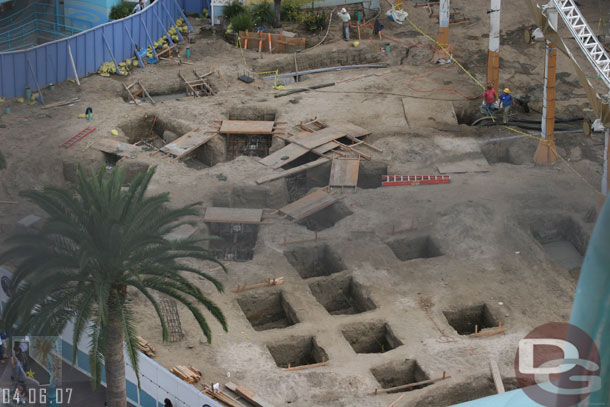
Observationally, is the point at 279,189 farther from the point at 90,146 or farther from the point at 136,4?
the point at 136,4

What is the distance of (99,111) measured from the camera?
4059 centimetres

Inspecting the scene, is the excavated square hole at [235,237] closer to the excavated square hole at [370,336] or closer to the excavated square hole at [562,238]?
the excavated square hole at [370,336]

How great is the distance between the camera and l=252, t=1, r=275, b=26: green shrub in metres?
48.7

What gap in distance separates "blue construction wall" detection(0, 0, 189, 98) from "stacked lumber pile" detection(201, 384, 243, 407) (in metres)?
21.6

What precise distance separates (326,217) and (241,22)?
56.9 ft

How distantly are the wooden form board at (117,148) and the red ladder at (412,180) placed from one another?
1035 centimetres

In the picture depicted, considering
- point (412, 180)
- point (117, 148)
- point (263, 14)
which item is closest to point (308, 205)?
point (412, 180)

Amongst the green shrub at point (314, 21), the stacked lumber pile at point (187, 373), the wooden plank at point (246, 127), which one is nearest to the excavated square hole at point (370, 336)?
the stacked lumber pile at point (187, 373)

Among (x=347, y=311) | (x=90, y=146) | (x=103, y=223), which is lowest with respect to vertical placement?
(x=347, y=311)

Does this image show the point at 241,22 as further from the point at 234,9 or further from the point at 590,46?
the point at 590,46

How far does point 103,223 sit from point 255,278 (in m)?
9.04

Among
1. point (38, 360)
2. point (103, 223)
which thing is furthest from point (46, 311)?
point (38, 360)

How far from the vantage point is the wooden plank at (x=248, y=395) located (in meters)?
24.1

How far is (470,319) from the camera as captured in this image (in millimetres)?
29016
